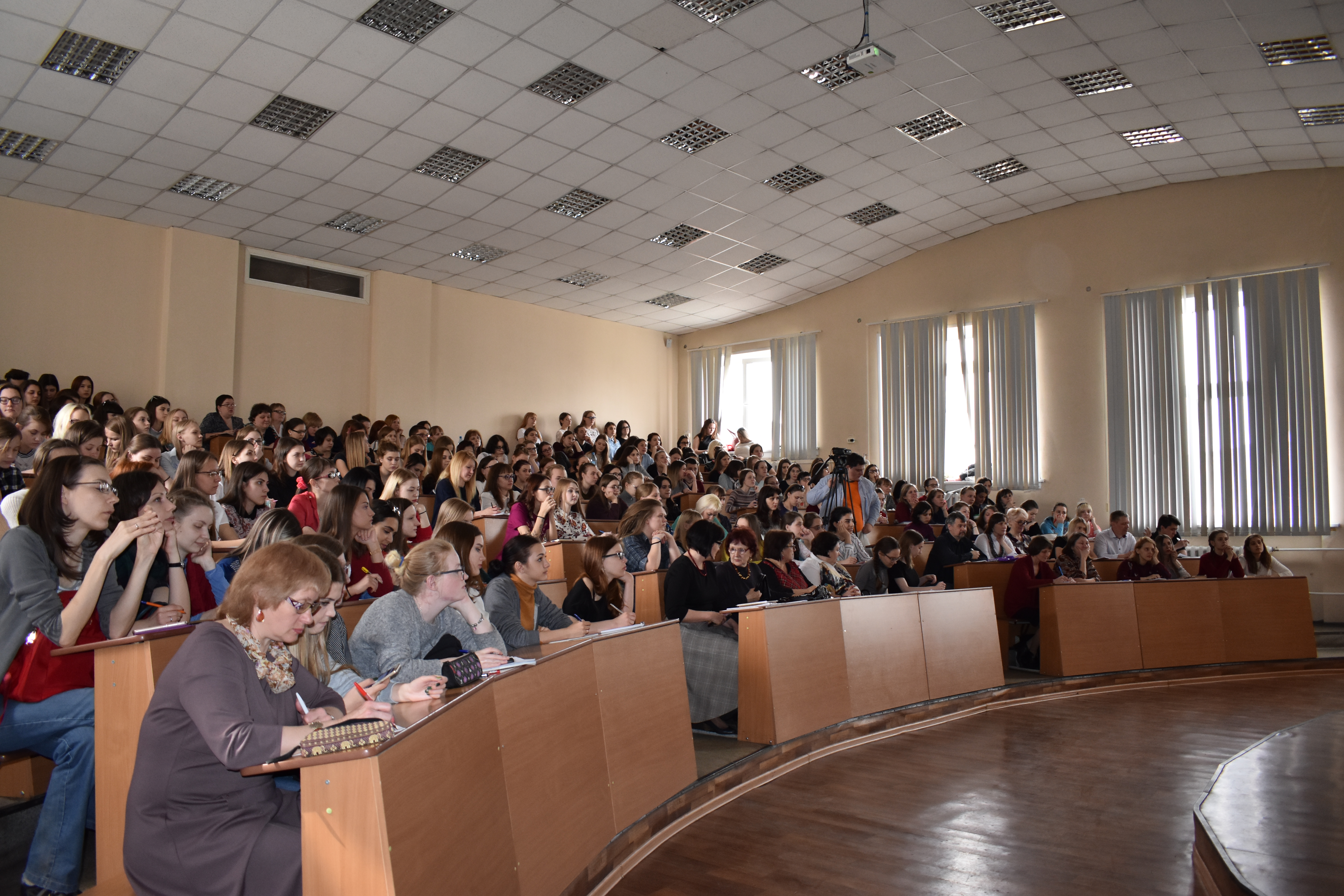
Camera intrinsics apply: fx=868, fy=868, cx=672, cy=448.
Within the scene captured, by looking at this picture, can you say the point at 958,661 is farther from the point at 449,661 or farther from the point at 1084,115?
the point at 1084,115

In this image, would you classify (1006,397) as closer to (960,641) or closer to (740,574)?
(960,641)

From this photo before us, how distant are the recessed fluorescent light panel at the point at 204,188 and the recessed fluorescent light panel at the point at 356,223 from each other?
1067mm

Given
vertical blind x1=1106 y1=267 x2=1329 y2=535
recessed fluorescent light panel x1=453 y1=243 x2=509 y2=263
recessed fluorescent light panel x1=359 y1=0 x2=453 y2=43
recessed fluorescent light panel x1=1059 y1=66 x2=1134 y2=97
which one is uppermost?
recessed fluorescent light panel x1=1059 y1=66 x2=1134 y2=97

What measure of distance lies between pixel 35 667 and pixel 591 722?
5.67 ft

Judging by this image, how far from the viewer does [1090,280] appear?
11000 mm

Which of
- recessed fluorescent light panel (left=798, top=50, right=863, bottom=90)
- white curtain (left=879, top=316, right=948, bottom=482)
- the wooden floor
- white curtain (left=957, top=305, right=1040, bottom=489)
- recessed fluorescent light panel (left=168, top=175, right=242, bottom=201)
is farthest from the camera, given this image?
white curtain (left=879, top=316, right=948, bottom=482)

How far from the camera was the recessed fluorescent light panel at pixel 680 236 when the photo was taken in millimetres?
10492

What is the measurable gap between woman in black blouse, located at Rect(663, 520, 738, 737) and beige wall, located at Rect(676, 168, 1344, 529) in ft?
25.0

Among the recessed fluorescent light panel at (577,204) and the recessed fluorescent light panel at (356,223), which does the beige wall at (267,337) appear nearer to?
the recessed fluorescent light panel at (356,223)

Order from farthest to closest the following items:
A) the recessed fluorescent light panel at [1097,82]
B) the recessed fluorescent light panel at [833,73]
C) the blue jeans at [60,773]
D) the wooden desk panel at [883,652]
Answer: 1. the recessed fluorescent light panel at [1097,82]
2. the recessed fluorescent light panel at [833,73]
3. the wooden desk panel at [883,652]
4. the blue jeans at [60,773]

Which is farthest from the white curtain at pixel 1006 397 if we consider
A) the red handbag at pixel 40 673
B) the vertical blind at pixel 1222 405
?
the red handbag at pixel 40 673

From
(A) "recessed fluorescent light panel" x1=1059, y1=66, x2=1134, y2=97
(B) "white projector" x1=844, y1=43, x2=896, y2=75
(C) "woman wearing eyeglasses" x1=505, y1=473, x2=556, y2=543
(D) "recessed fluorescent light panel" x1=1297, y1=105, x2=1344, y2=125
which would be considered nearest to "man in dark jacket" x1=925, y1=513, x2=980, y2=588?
(C) "woman wearing eyeglasses" x1=505, y1=473, x2=556, y2=543

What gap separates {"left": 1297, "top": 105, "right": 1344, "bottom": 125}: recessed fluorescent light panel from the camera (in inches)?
319

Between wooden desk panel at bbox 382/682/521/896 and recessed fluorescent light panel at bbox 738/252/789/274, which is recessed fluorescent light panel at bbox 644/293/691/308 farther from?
wooden desk panel at bbox 382/682/521/896
